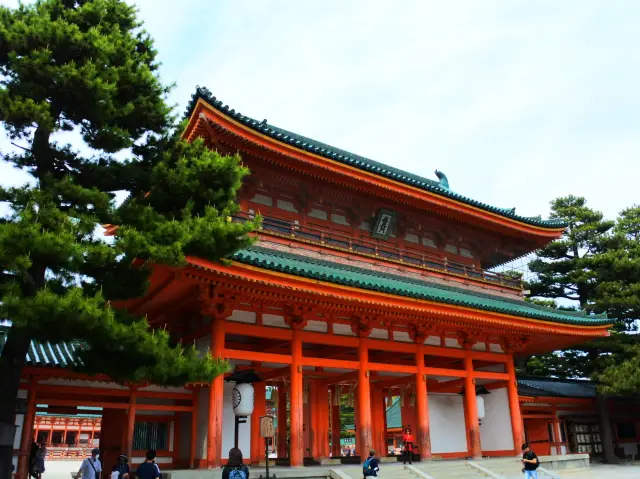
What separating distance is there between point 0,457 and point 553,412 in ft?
77.3

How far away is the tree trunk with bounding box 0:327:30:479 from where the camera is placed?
28.7 feet

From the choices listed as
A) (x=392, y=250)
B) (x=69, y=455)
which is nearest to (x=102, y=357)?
(x=392, y=250)

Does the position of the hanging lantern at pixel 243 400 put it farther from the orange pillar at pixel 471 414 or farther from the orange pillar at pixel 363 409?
the orange pillar at pixel 471 414

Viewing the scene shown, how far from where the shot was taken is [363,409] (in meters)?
15.6

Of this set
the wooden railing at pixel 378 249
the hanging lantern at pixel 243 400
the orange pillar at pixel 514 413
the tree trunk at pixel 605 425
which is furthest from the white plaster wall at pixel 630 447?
the hanging lantern at pixel 243 400

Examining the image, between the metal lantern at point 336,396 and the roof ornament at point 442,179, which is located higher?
the roof ornament at point 442,179

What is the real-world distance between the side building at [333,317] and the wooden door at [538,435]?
5638mm

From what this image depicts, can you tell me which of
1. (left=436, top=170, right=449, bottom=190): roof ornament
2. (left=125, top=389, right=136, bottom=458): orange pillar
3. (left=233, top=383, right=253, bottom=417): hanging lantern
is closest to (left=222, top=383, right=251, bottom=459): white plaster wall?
(left=233, top=383, right=253, bottom=417): hanging lantern

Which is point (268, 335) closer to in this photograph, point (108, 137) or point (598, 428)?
point (108, 137)

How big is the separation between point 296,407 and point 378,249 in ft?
23.5

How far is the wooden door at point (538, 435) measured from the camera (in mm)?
25109

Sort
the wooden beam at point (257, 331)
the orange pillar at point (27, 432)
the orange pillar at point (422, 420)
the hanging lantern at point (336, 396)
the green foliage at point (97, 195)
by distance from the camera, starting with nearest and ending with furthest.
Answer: the green foliage at point (97, 195)
the orange pillar at point (27, 432)
the wooden beam at point (257, 331)
the orange pillar at point (422, 420)
the hanging lantern at point (336, 396)

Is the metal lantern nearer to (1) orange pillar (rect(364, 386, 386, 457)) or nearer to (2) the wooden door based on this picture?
(1) orange pillar (rect(364, 386, 386, 457))

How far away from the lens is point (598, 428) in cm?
2786
